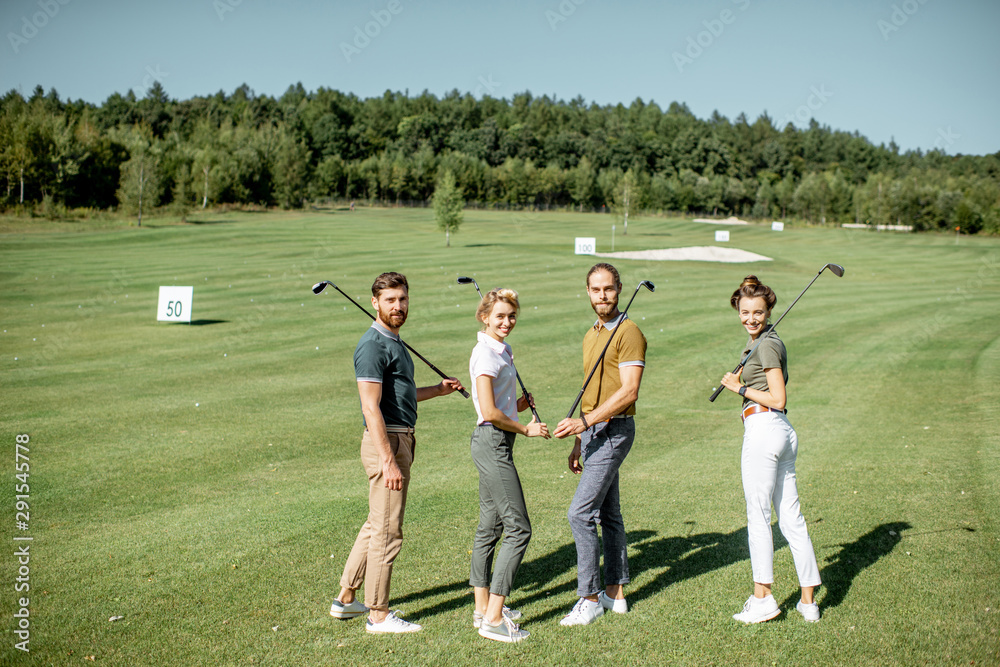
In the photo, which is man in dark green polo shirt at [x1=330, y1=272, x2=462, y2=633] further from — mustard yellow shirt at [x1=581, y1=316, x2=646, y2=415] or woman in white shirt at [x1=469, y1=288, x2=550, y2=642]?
mustard yellow shirt at [x1=581, y1=316, x2=646, y2=415]

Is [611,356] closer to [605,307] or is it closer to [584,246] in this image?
[605,307]

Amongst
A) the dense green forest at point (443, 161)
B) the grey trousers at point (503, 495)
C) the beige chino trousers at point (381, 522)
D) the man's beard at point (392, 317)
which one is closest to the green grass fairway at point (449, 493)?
the beige chino trousers at point (381, 522)

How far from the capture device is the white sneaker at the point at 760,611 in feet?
17.0

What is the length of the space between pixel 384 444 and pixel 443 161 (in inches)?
4587

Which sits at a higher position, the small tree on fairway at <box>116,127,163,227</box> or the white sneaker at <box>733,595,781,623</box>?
the small tree on fairway at <box>116,127,163,227</box>

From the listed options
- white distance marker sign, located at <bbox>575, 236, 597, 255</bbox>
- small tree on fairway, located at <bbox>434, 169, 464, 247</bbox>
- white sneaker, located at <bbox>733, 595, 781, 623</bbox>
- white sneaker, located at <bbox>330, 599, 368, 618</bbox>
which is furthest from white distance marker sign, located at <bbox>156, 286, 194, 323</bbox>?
small tree on fairway, located at <bbox>434, 169, 464, 247</bbox>

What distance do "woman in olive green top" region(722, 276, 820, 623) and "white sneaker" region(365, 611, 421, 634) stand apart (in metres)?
2.28

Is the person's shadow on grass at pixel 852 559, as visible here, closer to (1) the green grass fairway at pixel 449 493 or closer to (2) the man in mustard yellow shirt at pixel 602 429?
(1) the green grass fairway at pixel 449 493

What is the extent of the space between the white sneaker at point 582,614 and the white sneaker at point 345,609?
1.43 meters

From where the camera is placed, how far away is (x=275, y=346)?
58.2ft

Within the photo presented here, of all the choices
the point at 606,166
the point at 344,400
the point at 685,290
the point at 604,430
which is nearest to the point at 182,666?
the point at 604,430

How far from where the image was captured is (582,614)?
5.19 metres

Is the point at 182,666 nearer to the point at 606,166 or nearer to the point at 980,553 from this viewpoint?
the point at 980,553

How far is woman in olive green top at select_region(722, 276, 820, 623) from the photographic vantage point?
5211 millimetres
